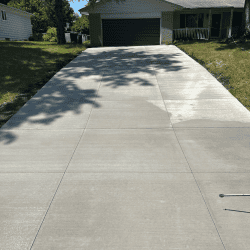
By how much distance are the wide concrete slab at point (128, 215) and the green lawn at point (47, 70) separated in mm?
3571

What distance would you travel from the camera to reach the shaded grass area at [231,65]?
308 inches

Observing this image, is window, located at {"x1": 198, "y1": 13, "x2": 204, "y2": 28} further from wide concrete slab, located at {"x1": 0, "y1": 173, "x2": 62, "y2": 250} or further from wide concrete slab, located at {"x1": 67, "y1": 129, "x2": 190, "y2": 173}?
wide concrete slab, located at {"x1": 0, "y1": 173, "x2": 62, "y2": 250}

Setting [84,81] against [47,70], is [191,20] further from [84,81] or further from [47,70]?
[84,81]

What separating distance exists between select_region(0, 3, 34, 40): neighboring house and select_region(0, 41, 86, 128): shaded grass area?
49.7ft

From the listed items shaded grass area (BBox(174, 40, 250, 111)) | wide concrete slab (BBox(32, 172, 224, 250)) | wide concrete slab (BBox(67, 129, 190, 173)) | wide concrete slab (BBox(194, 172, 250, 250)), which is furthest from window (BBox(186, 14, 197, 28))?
wide concrete slab (BBox(32, 172, 224, 250))

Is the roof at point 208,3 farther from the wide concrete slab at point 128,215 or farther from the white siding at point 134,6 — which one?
the wide concrete slab at point 128,215

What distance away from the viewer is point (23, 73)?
949 cm

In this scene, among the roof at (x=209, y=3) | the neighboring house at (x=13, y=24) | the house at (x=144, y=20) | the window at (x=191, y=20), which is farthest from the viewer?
the neighboring house at (x=13, y=24)

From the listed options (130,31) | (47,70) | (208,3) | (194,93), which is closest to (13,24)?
(130,31)

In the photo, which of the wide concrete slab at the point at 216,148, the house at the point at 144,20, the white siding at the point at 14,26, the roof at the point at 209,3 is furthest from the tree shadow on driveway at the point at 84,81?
the white siding at the point at 14,26

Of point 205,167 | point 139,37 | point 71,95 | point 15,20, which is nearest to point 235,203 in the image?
point 205,167

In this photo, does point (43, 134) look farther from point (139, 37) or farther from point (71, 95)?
point (139, 37)

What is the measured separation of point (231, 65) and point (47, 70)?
25.1 feet

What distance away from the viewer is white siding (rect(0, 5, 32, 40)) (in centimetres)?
2505
